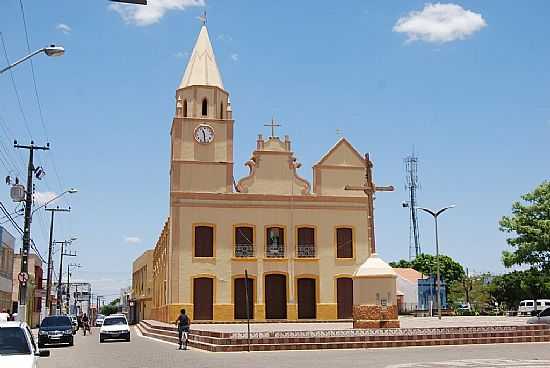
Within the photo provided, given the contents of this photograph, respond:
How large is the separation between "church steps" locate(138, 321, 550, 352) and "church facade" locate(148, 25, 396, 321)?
14.5 m

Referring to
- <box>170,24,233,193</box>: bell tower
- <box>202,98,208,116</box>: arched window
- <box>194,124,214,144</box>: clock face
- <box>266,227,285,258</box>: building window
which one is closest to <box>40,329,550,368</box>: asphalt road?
<box>266,227,285,258</box>: building window

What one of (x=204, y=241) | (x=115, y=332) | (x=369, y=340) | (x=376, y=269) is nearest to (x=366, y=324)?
(x=376, y=269)

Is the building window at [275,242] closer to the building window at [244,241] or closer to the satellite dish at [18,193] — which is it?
the building window at [244,241]

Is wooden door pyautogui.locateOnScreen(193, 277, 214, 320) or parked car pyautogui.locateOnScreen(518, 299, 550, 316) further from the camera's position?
parked car pyautogui.locateOnScreen(518, 299, 550, 316)

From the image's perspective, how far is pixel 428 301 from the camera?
67.9 metres

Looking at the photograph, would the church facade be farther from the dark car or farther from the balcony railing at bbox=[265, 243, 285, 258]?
the dark car

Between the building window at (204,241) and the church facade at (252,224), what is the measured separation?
6 cm

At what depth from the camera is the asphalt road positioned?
17438 mm

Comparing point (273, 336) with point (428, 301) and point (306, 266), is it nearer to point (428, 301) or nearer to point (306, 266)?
point (306, 266)

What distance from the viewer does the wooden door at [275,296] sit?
4231cm

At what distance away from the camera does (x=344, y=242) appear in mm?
43906

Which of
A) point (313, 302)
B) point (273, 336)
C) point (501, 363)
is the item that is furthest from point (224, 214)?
point (501, 363)

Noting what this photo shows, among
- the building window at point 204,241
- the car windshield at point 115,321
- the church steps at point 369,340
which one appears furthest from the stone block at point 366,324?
the building window at point 204,241

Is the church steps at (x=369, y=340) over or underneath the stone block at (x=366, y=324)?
underneath
